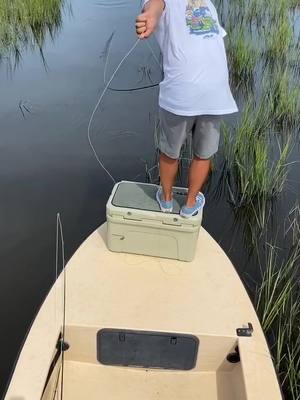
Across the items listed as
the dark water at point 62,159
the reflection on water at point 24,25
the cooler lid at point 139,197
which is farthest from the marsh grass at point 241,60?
the cooler lid at point 139,197

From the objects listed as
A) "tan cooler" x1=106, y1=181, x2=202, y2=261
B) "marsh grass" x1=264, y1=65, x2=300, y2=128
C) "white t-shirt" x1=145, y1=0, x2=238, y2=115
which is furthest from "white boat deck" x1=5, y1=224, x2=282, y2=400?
"marsh grass" x1=264, y1=65, x2=300, y2=128

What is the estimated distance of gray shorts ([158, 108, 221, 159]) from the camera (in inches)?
98.3

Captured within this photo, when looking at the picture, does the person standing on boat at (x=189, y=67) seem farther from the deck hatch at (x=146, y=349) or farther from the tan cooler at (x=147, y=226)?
the deck hatch at (x=146, y=349)

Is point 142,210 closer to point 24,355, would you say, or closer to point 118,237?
point 118,237

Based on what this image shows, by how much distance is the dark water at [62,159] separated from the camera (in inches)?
146

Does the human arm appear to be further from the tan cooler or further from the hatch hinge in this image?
the hatch hinge

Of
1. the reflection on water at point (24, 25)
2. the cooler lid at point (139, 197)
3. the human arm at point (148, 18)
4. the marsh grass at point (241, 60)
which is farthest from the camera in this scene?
the reflection on water at point (24, 25)

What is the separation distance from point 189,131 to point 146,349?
1.19m

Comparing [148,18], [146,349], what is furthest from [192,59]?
[146,349]

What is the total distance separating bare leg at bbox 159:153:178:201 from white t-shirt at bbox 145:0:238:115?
0.37 metres

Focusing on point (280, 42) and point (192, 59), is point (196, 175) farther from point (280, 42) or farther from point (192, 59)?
point (280, 42)

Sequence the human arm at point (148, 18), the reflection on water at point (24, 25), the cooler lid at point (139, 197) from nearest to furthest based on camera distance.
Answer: the human arm at point (148, 18)
the cooler lid at point (139, 197)
the reflection on water at point (24, 25)

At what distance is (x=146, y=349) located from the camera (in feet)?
8.25

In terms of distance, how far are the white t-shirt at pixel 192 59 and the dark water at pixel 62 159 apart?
5.88ft
